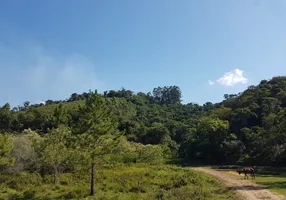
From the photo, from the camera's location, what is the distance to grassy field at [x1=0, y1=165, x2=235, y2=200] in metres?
23.7

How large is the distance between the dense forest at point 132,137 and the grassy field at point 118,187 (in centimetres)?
153

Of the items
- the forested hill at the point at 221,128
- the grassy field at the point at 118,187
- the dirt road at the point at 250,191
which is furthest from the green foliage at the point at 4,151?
the dirt road at the point at 250,191

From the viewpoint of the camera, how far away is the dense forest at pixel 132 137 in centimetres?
2719

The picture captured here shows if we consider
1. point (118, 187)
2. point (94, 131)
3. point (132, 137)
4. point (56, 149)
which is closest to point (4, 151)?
point (56, 149)

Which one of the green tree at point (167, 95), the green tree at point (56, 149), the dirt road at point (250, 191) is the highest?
the green tree at point (167, 95)

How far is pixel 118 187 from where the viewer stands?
28219 mm

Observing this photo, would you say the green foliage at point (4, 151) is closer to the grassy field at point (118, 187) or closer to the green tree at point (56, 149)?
the grassy field at point (118, 187)

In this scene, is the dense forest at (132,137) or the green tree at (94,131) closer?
the green tree at (94,131)

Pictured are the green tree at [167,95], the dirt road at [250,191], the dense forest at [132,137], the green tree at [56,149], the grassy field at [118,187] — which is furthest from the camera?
the green tree at [167,95]

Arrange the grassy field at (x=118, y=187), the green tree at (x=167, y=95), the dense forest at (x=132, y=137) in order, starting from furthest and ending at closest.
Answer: the green tree at (x=167, y=95) < the dense forest at (x=132, y=137) < the grassy field at (x=118, y=187)

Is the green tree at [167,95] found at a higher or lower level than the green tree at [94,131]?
higher

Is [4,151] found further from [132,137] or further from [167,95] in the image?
[167,95]

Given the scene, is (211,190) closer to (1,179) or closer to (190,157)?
(1,179)

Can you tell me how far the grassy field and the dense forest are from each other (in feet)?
5.03
